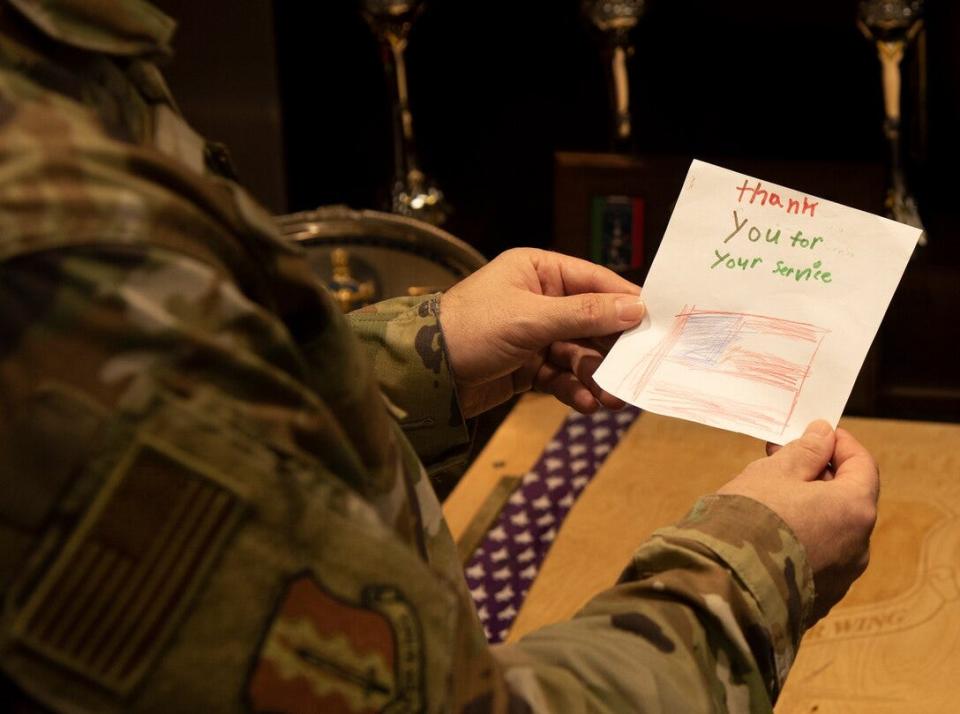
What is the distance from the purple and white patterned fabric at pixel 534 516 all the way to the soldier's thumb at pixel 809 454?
358 mm

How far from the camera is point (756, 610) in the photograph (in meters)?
0.63

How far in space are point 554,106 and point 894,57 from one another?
0.59m

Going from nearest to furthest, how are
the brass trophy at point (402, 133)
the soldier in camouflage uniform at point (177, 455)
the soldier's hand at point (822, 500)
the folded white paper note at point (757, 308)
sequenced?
the soldier in camouflage uniform at point (177, 455) < the soldier's hand at point (822, 500) < the folded white paper note at point (757, 308) < the brass trophy at point (402, 133)

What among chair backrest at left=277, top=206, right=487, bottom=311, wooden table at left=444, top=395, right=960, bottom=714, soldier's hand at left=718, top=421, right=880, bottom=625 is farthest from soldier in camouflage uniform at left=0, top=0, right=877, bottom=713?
chair backrest at left=277, top=206, right=487, bottom=311

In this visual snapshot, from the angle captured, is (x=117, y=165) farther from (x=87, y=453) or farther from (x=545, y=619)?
(x=545, y=619)

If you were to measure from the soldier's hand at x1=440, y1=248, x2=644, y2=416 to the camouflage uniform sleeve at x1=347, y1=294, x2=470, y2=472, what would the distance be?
0.8 inches

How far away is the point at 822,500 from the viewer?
712 mm

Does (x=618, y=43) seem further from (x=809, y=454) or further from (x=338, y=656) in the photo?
(x=338, y=656)

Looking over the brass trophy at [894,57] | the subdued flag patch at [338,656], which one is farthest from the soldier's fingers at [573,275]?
Answer: the brass trophy at [894,57]

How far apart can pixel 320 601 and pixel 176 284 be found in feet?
0.46

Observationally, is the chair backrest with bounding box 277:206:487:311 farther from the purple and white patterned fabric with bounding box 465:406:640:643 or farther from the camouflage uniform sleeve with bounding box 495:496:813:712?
the camouflage uniform sleeve with bounding box 495:496:813:712

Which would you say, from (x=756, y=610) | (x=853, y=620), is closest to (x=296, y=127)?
(x=853, y=620)

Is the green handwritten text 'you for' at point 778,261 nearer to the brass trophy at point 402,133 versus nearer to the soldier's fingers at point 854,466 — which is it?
the soldier's fingers at point 854,466

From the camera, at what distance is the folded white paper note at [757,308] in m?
0.83
